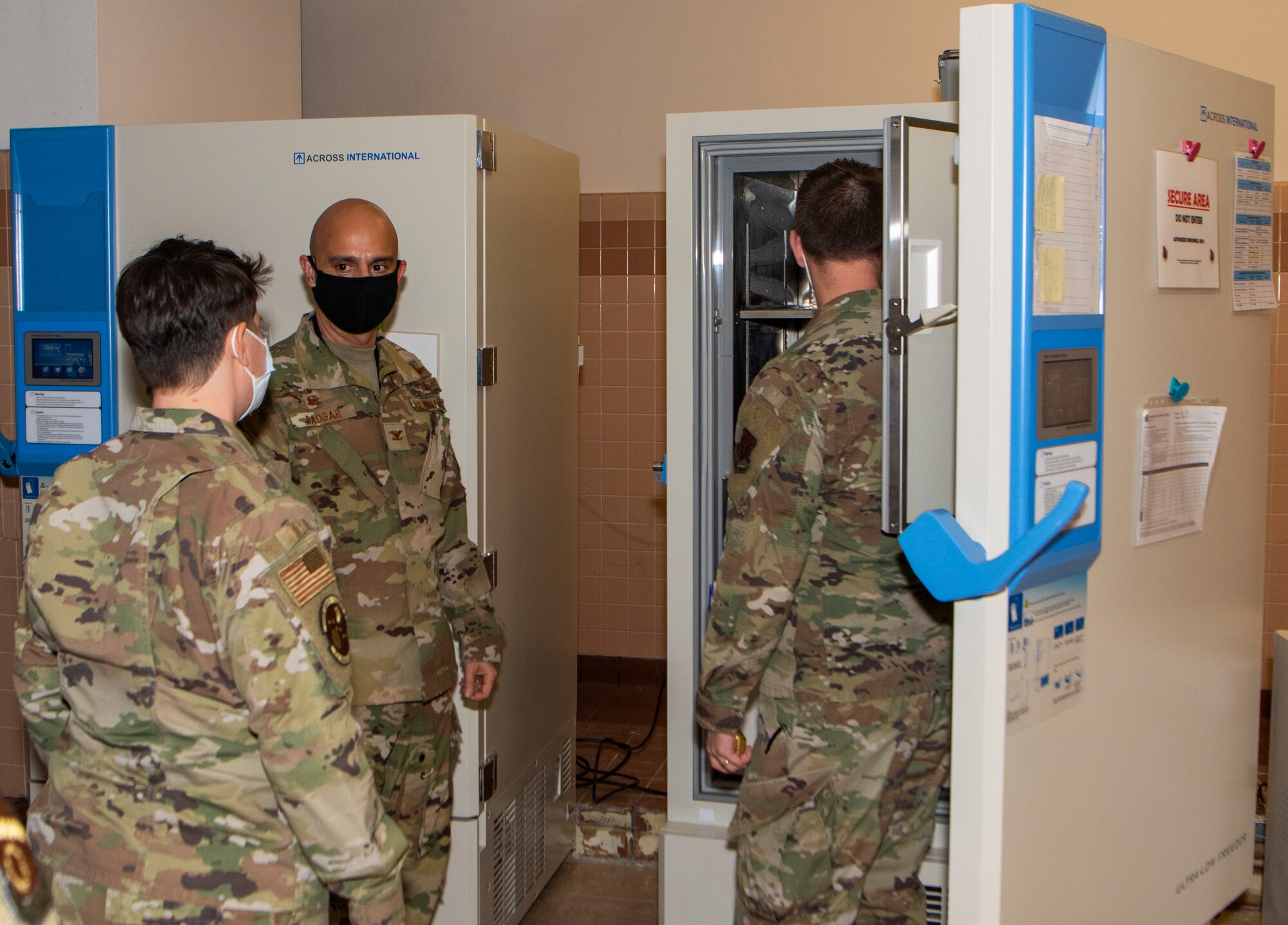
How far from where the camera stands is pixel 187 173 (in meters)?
2.58

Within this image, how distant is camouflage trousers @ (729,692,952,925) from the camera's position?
191cm

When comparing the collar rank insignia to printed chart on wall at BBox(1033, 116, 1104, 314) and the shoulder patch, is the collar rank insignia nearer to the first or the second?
the shoulder patch

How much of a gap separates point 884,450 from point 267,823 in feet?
3.45

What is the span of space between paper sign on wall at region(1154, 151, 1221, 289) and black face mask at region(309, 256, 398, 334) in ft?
4.89

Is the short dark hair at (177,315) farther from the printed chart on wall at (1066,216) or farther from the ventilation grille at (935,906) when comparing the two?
the ventilation grille at (935,906)

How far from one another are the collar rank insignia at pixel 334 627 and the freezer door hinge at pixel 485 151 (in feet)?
4.37

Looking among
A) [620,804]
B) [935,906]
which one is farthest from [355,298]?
[620,804]

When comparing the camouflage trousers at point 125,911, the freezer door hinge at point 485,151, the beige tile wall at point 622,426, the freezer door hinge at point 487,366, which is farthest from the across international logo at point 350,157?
the beige tile wall at point 622,426

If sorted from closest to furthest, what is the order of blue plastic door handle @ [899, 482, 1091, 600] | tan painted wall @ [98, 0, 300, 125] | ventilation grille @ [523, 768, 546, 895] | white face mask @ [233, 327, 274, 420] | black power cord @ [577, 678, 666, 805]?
blue plastic door handle @ [899, 482, 1091, 600] < white face mask @ [233, 327, 274, 420] < ventilation grille @ [523, 768, 546, 895] < tan painted wall @ [98, 0, 300, 125] < black power cord @ [577, 678, 666, 805]

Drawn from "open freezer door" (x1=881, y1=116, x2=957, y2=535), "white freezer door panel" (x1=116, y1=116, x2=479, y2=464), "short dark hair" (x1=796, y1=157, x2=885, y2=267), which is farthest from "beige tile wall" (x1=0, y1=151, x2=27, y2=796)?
"open freezer door" (x1=881, y1=116, x2=957, y2=535)

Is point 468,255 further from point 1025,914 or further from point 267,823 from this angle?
point 1025,914

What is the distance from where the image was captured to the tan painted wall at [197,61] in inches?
121

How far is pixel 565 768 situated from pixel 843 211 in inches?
78.2

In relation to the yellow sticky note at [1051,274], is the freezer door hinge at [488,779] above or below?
below
